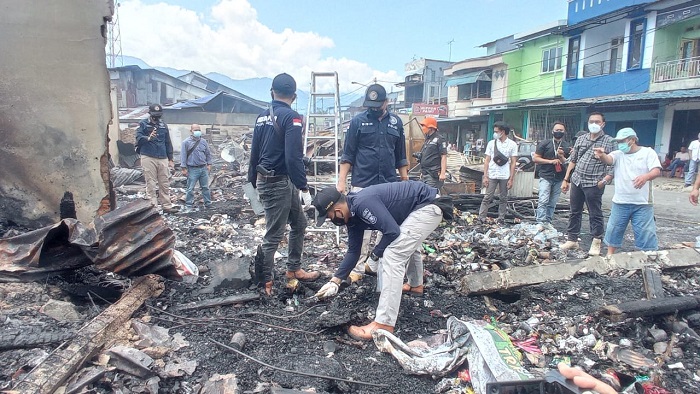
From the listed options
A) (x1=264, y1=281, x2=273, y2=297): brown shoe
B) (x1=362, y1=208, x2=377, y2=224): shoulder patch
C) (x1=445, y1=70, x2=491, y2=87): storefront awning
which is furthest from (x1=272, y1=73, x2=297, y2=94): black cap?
(x1=445, y1=70, x2=491, y2=87): storefront awning

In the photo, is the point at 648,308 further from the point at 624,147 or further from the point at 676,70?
the point at 676,70

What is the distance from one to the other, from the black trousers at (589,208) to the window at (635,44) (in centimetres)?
1487

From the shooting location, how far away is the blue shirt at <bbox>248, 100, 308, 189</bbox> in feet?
12.2

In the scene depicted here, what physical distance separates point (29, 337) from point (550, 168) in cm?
636

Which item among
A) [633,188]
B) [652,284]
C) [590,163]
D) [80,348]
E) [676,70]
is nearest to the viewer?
[80,348]

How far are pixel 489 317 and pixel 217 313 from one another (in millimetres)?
2261

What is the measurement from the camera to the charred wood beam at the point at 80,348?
2.20 metres

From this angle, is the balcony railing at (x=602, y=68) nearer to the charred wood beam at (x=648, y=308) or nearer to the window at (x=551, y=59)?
the window at (x=551, y=59)

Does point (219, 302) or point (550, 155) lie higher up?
point (550, 155)

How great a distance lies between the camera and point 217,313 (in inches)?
135

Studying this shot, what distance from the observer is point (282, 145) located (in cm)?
383

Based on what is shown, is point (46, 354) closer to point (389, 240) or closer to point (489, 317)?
point (389, 240)

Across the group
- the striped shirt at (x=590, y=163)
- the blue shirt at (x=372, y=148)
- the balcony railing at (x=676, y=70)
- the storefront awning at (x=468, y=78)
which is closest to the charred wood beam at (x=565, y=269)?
the striped shirt at (x=590, y=163)

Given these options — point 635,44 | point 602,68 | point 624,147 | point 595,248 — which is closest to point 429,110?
point 602,68
